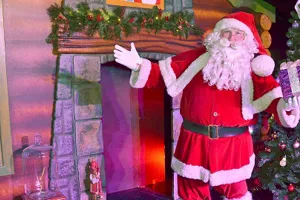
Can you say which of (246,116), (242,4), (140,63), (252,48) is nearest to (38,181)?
(140,63)

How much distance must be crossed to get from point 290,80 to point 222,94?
45cm

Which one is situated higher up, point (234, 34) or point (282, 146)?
point (234, 34)

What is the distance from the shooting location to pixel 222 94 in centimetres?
237

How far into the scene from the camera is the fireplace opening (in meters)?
3.57

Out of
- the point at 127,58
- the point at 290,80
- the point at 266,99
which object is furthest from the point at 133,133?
the point at 290,80

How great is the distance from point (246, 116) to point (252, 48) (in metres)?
0.46

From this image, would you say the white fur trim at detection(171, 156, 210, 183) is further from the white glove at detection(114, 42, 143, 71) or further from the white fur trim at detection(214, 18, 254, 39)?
the white fur trim at detection(214, 18, 254, 39)

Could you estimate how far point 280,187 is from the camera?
3.16 m

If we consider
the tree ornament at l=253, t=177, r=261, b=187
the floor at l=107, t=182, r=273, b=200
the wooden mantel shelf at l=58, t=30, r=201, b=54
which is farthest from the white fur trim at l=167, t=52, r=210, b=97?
the tree ornament at l=253, t=177, r=261, b=187

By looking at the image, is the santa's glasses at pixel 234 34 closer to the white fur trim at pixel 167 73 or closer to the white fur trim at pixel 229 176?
the white fur trim at pixel 167 73

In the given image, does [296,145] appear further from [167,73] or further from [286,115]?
[167,73]

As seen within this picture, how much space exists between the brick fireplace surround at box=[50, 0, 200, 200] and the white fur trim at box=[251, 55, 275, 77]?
1.11 metres

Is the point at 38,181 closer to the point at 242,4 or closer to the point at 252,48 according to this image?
the point at 252,48

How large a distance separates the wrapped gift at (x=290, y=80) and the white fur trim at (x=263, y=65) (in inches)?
5.5
